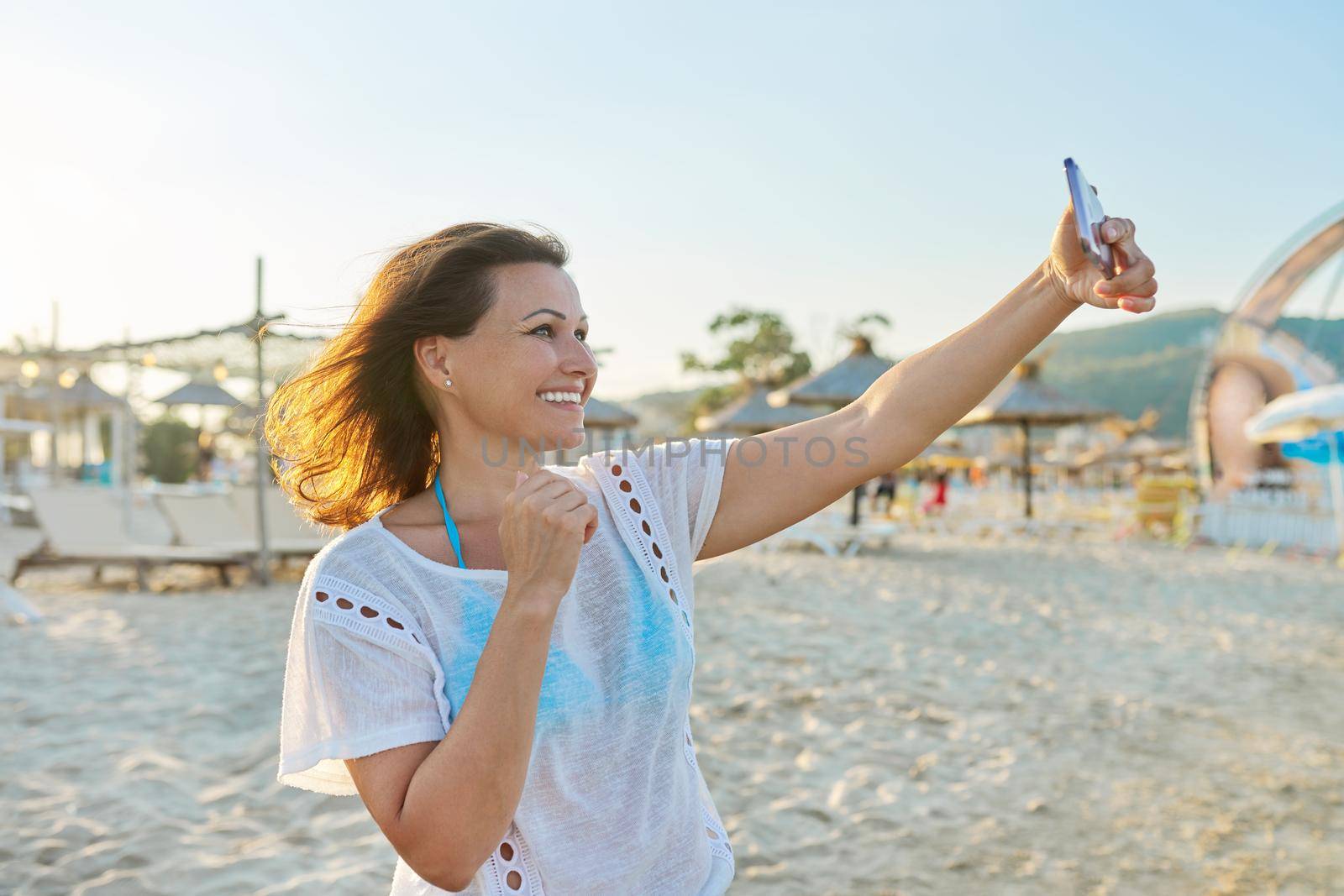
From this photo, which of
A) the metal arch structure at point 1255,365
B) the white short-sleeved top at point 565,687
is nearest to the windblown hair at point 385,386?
the white short-sleeved top at point 565,687

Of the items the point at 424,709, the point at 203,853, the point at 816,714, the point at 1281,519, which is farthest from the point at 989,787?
the point at 1281,519

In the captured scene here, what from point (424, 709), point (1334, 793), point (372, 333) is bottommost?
point (1334, 793)

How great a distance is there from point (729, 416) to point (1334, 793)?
13187mm

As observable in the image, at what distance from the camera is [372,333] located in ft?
4.79

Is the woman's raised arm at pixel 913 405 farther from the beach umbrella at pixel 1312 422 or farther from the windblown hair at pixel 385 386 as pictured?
the beach umbrella at pixel 1312 422

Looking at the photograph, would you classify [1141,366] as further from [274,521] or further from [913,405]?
[913,405]

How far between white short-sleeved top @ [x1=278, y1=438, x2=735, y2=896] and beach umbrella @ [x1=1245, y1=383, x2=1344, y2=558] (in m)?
11.6

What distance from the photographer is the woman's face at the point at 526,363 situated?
1.36 meters

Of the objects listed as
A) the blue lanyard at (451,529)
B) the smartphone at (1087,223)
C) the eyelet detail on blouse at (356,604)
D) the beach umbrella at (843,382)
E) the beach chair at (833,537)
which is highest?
the beach umbrella at (843,382)

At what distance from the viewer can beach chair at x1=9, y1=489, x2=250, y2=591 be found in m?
9.17

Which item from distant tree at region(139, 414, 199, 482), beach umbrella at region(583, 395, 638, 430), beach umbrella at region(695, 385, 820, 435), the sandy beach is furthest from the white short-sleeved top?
distant tree at region(139, 414, 199, 482)

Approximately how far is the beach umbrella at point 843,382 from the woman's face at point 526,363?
12646mm

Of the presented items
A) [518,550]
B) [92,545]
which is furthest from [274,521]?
[518,550]

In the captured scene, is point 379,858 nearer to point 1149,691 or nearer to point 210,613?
point 1149,691
